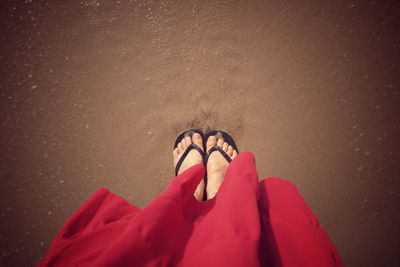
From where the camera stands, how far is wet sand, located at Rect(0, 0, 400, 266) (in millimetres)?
871

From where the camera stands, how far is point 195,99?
0.92 meters

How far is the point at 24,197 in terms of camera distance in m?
0.91

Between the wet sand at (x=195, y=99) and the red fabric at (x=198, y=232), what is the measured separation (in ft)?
1.54

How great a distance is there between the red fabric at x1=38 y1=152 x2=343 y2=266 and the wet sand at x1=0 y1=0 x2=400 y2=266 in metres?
0.47

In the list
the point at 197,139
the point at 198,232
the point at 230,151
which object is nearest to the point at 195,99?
the point at 197,139

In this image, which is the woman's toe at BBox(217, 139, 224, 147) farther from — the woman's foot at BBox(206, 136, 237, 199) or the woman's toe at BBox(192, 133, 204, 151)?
the woman's toe at BBox(192, 133, 204, 151)

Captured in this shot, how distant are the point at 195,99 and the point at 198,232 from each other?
65 cm

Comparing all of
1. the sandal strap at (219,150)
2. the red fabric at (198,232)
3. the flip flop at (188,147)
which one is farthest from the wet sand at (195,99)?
the red fabric at (198,232)

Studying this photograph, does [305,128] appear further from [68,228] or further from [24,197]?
[24,197]

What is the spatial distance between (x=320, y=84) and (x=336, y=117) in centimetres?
20

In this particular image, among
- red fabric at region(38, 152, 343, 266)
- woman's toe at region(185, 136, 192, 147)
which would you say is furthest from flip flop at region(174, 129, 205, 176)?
red fabric at region(38, 152, 343, 266)

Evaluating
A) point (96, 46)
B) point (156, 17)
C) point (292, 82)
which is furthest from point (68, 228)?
point (292, 82)

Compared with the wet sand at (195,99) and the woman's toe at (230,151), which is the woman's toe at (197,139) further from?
the woman's toe at (230,151)

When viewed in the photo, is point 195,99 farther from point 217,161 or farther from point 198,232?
point 198,232
